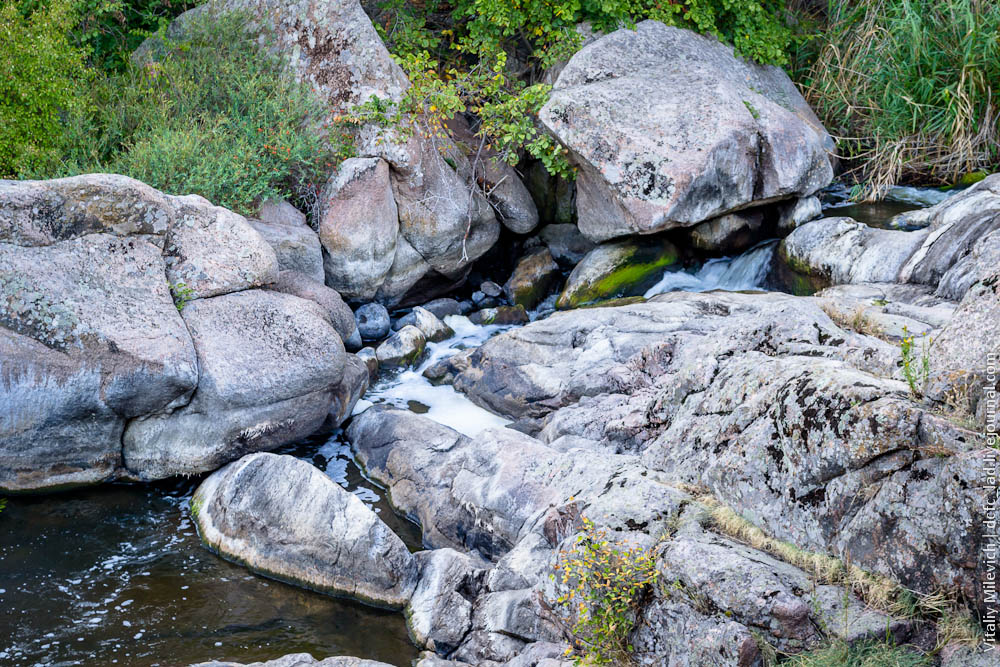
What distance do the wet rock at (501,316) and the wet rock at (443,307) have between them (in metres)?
0.33

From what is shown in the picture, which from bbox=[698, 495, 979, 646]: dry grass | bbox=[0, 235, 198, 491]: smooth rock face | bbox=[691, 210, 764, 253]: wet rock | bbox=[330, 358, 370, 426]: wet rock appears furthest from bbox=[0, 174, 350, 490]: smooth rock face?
bbox=[691, 210, 764, 253]: wet rock

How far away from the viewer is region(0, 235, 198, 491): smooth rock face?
7.35m

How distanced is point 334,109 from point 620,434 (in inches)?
289

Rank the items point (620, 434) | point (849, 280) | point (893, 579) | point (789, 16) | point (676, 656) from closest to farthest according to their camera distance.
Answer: point (893, 579)
point (676, 656)
point (620, 434)
point (849, 280)
point (789, 16)

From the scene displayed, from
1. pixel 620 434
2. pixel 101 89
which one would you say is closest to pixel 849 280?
pixel 620 434

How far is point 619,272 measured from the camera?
40.0ft

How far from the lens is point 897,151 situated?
12.8 metres

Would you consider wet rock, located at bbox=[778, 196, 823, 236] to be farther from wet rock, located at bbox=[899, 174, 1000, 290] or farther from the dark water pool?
the dark water pool

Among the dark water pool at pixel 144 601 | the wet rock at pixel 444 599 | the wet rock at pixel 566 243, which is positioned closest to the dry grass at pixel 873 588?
the wet rock at pixel 444 599

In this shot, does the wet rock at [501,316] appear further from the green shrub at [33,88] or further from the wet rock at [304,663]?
the wet rock at [304,663]

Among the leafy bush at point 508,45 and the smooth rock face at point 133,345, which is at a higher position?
the leafy bush at point 508,45

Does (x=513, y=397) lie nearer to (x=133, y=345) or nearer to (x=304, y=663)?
(x=133, y=345)

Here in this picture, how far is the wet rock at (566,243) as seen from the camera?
1327 centimetres

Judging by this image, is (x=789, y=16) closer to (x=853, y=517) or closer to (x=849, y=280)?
(x=849, y=280)
